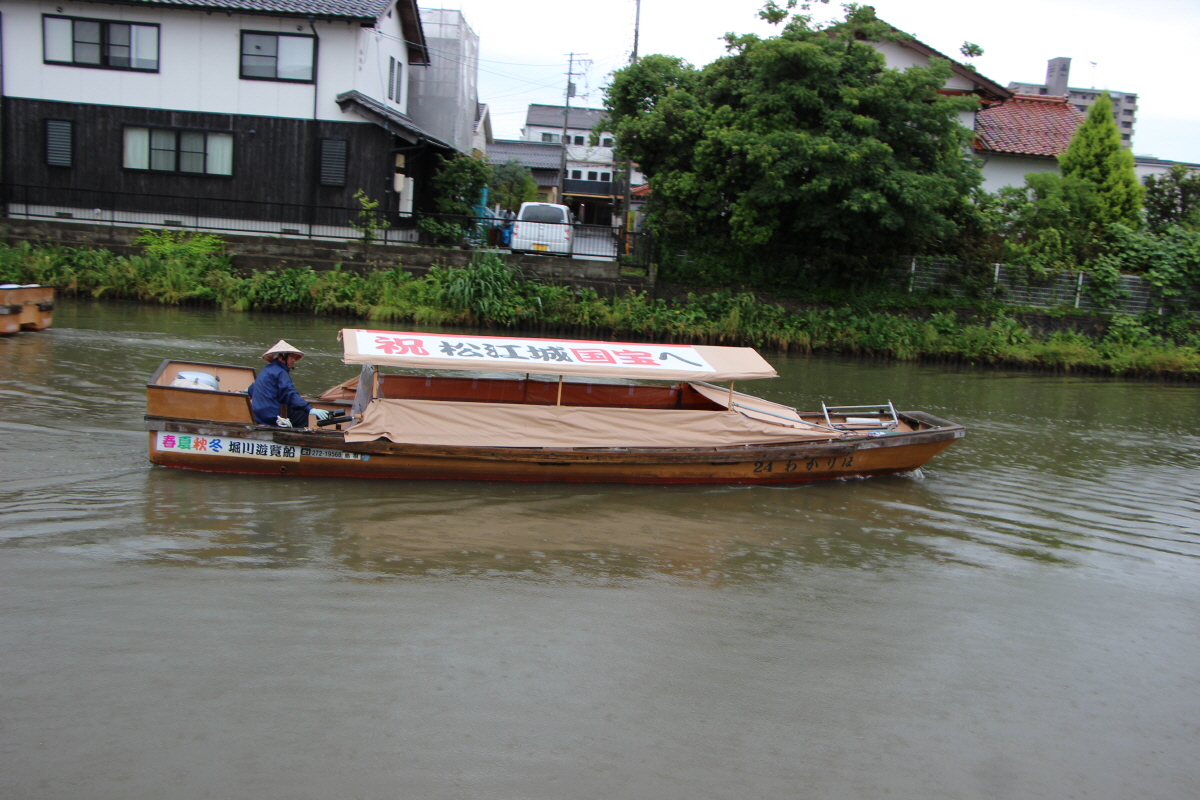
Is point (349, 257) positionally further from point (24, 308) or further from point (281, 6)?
point (24, 308)

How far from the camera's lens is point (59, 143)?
26.2 m

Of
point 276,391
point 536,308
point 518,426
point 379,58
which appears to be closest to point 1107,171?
point 536,308

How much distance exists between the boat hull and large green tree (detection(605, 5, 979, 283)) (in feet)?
40.6

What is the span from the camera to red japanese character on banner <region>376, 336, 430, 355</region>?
34.0ft

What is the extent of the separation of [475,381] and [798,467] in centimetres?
432

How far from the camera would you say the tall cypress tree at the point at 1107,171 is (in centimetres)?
2797

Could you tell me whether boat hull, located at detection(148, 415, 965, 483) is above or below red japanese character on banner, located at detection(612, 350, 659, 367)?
below

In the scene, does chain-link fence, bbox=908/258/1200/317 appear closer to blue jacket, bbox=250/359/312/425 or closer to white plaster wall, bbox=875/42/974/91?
white plaster wall, bbox=875/42/974/91

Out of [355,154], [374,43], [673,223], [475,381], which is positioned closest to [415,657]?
[475,381]

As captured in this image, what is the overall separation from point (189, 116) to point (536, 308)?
38.4 ft

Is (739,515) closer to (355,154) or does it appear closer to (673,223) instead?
(673,223)

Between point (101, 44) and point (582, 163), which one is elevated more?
point (582, 163)

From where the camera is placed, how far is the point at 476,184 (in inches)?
1188

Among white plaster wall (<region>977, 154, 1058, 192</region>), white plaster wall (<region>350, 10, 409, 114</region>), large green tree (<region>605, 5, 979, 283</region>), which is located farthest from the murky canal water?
white plaster wall (<region>977, 154, 1058, 192</region>)
